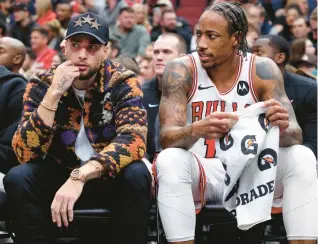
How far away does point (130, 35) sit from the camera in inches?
458

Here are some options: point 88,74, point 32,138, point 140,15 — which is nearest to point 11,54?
point 88,74

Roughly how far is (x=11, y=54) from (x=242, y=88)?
253cm

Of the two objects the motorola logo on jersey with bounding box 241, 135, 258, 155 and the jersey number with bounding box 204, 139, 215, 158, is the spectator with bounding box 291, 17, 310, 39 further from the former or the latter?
the motorola logo on jersey with bounding box 241, 135, 258, 155

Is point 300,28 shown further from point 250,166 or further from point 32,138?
point 32,138

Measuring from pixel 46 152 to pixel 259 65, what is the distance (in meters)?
1.35

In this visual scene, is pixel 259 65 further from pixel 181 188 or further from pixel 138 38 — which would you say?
pixel 138 38

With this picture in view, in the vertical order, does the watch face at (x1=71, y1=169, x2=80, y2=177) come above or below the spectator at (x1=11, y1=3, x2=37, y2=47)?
below

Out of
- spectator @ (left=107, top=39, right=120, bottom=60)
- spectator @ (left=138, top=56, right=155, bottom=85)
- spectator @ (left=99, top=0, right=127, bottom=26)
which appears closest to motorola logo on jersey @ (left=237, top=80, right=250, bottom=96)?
spectator @ (left=138, top=56, right=155, bottom=85)

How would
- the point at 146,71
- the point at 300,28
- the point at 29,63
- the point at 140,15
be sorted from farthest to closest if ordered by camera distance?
the point at 140,15, the point at 300,28, the point at 29,63, the point at 146,71

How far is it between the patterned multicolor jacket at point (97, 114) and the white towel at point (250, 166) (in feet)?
1.68

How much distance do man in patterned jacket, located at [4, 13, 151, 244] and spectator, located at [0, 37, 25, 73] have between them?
194 cm

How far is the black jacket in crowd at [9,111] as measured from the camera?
468 centimetres

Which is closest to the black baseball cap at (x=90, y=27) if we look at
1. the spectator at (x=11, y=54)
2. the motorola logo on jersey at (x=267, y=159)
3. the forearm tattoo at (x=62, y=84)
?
the forearm tattoo at (x=62, y=84)

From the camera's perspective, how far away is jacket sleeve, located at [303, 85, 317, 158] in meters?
5.82
